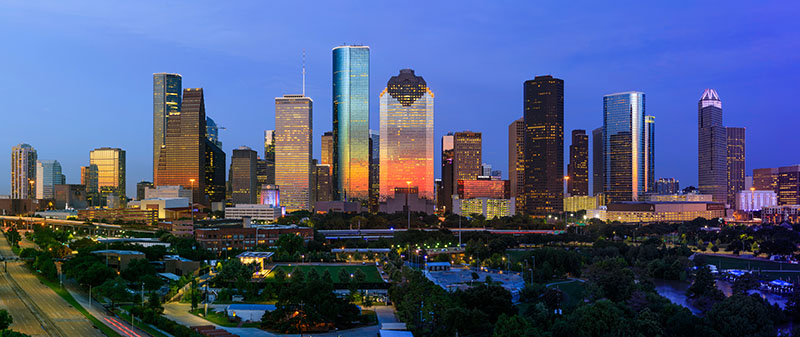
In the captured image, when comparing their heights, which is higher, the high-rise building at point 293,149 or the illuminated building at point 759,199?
the high-rise building at point 293,149

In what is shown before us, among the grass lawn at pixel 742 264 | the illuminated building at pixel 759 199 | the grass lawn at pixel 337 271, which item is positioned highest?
the illuminated building at pixel 759 199

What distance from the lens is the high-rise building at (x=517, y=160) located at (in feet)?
595

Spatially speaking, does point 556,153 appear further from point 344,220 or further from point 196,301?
point 196,301

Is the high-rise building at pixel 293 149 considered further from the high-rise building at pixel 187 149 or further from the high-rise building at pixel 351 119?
the high-rise building at pixel 187 149

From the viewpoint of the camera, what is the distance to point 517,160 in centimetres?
18975

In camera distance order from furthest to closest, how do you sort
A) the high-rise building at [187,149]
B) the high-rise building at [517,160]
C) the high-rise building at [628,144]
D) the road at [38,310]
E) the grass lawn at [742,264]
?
the high-rise building at [628,144] → the high-rise building at [517,160] → the high-rise building at [187,149] → the grass lawn at [742,264] → the road at [38,310]

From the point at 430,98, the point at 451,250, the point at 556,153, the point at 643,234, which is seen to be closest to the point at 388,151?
the point at 430,98

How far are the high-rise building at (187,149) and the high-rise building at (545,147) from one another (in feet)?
295

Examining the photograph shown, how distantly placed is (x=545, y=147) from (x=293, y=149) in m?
70.3

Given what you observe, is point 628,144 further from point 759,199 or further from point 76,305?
point 76,305

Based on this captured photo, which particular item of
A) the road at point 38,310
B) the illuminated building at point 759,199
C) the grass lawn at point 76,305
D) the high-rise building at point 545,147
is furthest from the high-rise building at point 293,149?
the illuminated building at point 759,199

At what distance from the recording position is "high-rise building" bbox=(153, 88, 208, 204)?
17462cm

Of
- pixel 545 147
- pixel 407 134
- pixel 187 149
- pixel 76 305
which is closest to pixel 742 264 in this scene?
pixel 76 305

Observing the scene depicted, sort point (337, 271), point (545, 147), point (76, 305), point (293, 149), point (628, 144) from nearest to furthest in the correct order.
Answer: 1. point (76, 305)
2. point (337, 271)
3. point (545, 147)
4. point (293, 149)
5. point (628, 144)
